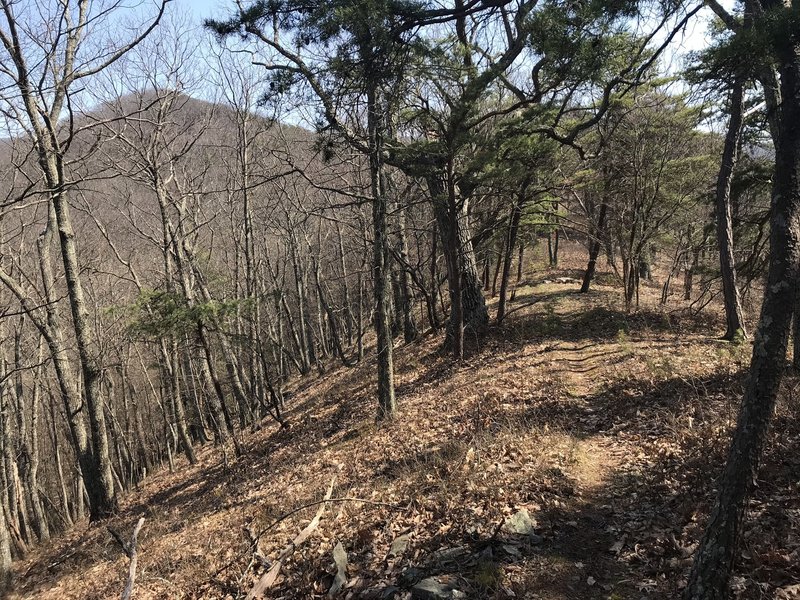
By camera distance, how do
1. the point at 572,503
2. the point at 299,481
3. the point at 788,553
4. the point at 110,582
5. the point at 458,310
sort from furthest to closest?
the point at 458,310 → the point at 299,481 → the point at 110,582 → the point at 572,503 → the point at 788,553

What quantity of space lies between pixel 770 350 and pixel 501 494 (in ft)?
10.7

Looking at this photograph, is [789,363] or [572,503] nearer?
[572,503]

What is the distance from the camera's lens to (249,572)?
5.46m

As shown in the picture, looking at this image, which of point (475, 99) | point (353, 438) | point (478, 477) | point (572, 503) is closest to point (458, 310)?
point (353, 438)

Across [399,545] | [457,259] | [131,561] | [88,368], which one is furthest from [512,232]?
[131,561]

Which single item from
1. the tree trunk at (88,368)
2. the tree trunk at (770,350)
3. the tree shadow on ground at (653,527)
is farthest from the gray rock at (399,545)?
the tree trunk at (88,368)

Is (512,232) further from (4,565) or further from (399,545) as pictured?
(4,565)

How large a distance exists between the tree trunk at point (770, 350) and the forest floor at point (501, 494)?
669 mm

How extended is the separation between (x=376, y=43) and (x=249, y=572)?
20.1ft

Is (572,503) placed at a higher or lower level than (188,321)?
lower

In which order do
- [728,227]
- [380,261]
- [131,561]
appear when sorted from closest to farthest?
[131,561] < [380,261] < [728,227]

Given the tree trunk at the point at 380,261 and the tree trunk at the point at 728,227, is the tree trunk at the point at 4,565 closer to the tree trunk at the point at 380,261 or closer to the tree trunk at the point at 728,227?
the tree trunk at the point at 380,261

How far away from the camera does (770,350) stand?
287 cm

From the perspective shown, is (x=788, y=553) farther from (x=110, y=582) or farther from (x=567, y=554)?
(x=110, y=582)
